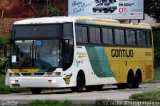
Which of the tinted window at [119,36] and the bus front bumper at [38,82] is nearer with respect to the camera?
the bus front bumper at [38,82]

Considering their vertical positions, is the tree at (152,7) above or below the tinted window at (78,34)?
below

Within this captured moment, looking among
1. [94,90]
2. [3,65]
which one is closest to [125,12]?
[3,65]

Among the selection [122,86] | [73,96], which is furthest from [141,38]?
[73,96]

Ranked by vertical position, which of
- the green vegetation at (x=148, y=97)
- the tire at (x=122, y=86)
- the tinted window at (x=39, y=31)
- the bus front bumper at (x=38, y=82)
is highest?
the tinted window at (x=39, y=31)

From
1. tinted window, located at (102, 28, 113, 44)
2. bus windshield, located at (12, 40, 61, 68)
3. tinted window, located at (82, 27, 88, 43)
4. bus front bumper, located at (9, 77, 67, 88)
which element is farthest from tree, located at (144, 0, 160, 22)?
bus front bumper, located at (9, 77, 67, 88)

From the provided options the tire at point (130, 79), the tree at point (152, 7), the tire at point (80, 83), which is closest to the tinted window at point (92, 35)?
the tire at point (80, 83)

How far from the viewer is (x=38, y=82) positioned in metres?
27.3

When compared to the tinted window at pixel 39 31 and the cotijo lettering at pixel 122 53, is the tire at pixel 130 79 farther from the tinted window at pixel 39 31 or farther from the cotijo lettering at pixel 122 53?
the tinted window at pixel 39 31

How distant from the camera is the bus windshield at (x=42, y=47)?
27.5 m

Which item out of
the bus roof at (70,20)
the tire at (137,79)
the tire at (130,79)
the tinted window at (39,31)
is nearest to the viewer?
the tinted window at (39,31)

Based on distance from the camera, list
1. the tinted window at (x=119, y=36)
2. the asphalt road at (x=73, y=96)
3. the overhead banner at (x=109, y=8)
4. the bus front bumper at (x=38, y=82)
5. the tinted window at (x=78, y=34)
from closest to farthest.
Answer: the asphalt road at (x=73, y=96), the bus front bumper at (x=38, y=82), the tinted window at (x=78, y=34), the tinted window at (x=119, y=36), the overhead banner at (x=109, y=8)

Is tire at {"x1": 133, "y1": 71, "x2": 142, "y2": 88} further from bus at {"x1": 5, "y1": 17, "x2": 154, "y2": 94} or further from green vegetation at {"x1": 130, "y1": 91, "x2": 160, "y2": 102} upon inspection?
green vegetation at {"x1": 130, "y1": 91, "x2": 160, "y2": 102}

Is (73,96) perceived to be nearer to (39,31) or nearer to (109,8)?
(39,31)

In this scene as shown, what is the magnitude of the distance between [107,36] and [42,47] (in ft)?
15.8
